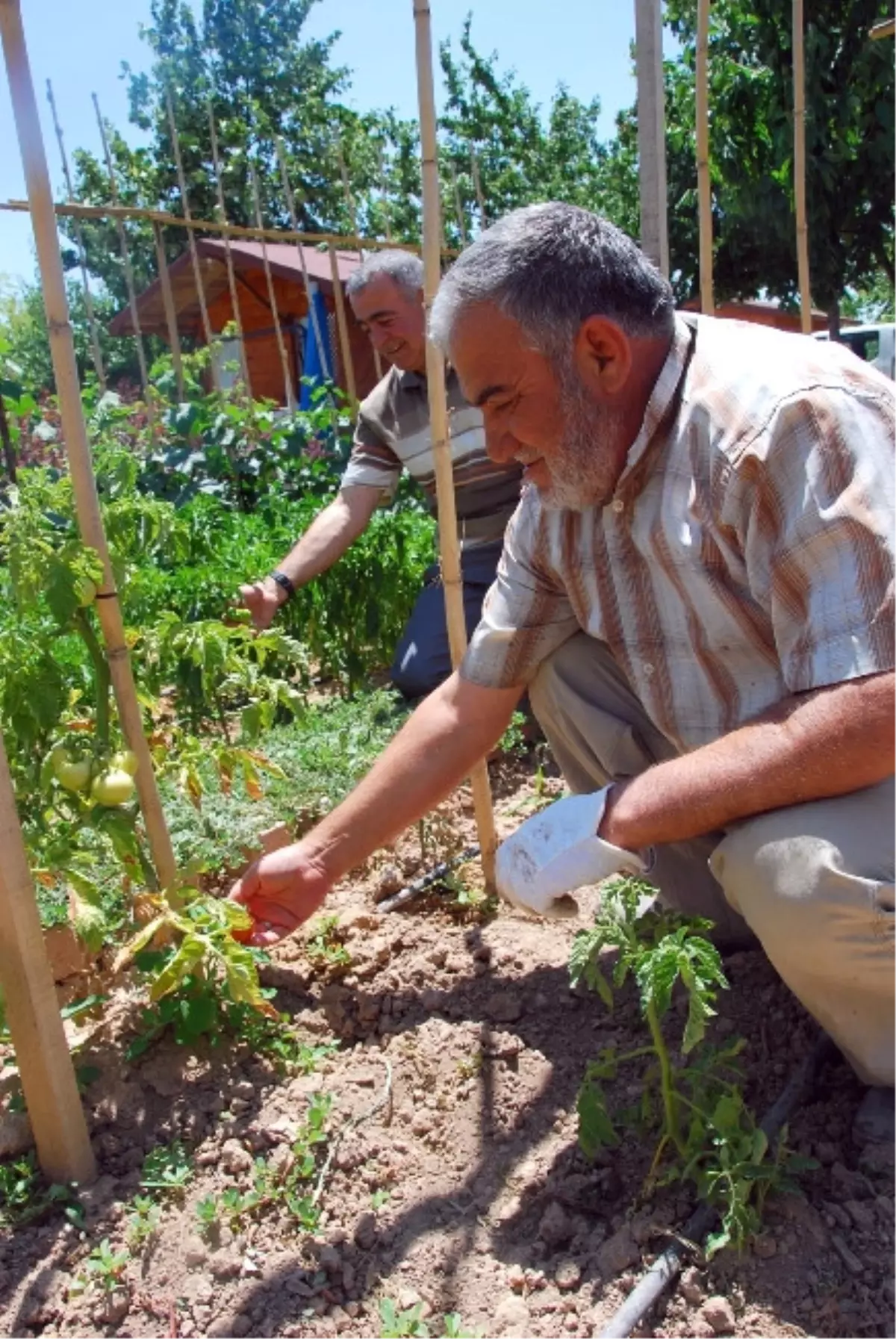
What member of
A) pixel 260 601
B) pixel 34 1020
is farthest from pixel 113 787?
pixel 260 601

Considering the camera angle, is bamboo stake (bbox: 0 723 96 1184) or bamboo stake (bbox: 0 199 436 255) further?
bamboo stake (bbox: 0 199 436 255)

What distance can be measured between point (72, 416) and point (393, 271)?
2124 millimetres

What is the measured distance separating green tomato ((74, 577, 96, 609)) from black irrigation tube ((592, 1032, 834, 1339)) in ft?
4.11

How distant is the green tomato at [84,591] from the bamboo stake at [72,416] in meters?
0.02

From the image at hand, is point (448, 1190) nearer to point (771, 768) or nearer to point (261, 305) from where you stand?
point (771, 768)

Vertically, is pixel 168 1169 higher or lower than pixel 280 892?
lower

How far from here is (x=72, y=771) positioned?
1.80m

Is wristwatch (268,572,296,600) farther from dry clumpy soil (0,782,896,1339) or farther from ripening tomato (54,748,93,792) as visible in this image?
ripening tomato (54,748,93,792)

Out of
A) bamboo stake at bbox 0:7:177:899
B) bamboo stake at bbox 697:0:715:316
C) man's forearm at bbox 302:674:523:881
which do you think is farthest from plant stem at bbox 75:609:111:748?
bamboo stake at bbox 697:0:715:316

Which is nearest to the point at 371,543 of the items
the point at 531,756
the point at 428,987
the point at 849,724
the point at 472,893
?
the point at 531,756

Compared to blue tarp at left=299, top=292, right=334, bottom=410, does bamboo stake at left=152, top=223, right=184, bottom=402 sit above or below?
above

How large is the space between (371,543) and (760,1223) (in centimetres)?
323

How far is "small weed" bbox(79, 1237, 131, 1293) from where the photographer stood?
5.30ft

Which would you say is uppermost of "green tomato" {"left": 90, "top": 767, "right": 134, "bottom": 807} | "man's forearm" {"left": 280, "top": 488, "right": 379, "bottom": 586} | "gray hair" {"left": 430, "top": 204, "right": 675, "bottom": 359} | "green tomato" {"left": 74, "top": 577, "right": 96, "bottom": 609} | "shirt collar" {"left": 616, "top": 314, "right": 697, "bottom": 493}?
"gray hair" {"left": 430, "top": 204, "right": 675, "bottom": 359}
